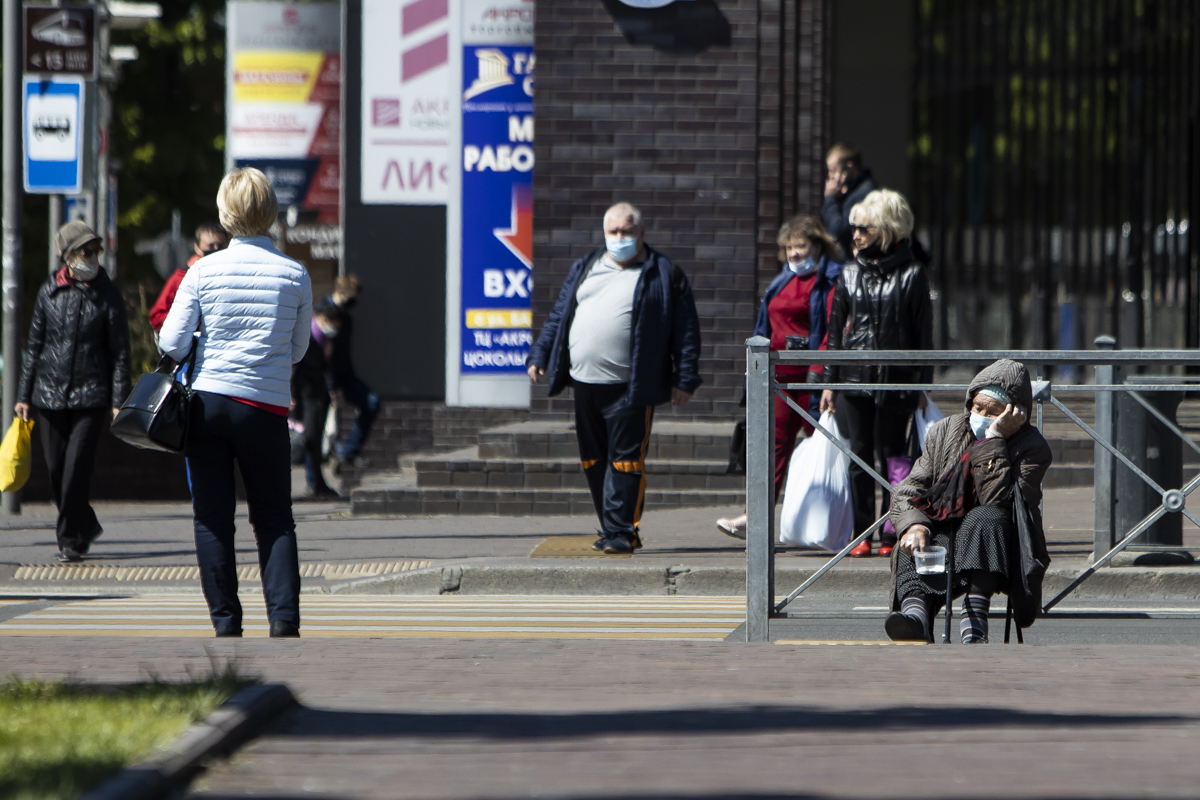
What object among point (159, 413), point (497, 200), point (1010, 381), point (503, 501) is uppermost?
point (497, 200)

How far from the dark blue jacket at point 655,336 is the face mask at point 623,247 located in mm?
103

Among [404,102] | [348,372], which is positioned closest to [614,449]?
[348,372]

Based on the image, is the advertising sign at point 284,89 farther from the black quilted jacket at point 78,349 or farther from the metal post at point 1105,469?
the metal post at point 1105,469

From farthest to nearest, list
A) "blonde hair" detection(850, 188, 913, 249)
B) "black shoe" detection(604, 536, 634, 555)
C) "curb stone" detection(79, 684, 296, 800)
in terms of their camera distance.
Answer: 1. "black shoe" detection(604, 536, 634, 555)
2. "blonde hair" detection(850, 188, 913, 249)
3. "curb stone" detection(79, 684, 296, 800)

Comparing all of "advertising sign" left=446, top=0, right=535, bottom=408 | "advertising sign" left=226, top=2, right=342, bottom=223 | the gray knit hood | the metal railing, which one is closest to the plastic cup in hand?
the metal railing

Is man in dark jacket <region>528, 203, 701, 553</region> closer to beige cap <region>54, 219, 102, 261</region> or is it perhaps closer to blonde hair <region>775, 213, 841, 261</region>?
blonde hair <region>775, 213, 841, 261</region>

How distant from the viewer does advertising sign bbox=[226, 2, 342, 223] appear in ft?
60.0

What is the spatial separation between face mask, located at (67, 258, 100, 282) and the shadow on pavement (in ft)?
17.4

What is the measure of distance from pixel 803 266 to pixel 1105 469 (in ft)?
6.60

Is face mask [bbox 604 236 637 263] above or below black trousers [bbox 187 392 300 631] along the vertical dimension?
above

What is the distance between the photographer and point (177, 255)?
64.8 ft

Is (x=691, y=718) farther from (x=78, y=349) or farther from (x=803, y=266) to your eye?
(x=78, y=349)

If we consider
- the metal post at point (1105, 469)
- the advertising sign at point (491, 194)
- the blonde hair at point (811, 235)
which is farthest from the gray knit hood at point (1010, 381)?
the advertising sign at point (491, 194)

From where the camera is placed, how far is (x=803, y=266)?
28.9 ft
